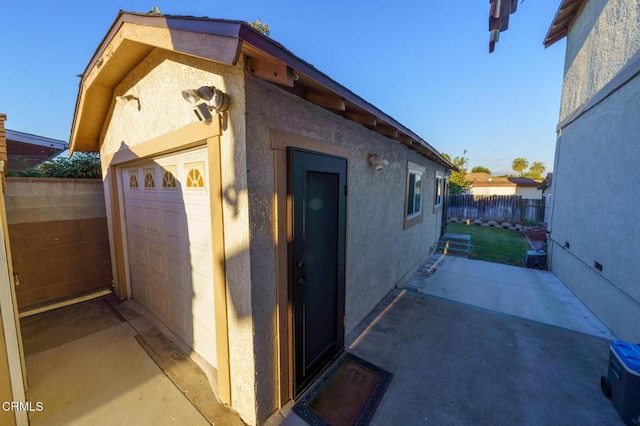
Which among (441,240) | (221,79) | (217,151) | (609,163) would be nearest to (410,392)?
(217,151)

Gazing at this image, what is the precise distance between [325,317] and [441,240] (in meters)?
9.48

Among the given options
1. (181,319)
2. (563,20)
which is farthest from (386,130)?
(563,20)

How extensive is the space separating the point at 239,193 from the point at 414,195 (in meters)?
5.98

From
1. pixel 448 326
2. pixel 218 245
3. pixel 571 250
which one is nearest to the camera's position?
pixel 218 245

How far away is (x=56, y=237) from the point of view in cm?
463

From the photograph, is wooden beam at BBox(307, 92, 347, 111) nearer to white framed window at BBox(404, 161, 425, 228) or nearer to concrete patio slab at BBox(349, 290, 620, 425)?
concrete patio slab at BBox(349, 290, 620, 425)

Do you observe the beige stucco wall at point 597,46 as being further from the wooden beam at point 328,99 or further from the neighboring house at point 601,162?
the wooden beam at point 328,99

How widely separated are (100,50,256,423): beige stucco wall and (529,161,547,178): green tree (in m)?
68.9

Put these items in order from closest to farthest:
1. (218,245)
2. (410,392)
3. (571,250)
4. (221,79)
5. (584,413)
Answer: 1. (221,79)
2. (218,245)
3. (584,413)
4. (410,392)
5. (571,250)

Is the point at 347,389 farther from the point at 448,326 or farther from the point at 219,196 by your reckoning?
the point at 219,196

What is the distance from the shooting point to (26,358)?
10.4 ft

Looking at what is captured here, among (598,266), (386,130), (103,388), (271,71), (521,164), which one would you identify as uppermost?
(521,164)

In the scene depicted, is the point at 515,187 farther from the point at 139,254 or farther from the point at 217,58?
the point at 139,254

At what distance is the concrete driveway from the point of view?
2.55m
